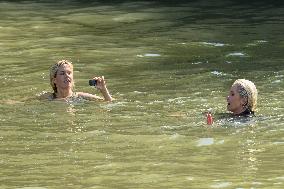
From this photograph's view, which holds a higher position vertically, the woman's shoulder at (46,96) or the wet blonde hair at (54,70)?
the wet blonde hair at (54,70)

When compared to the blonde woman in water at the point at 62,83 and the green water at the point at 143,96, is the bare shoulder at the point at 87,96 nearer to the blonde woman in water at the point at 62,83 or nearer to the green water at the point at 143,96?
the blonde woman in water at the point at 62,83

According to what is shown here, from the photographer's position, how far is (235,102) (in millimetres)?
14250

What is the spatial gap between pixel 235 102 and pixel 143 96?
183cm

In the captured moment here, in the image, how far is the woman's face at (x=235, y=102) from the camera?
46.5ft

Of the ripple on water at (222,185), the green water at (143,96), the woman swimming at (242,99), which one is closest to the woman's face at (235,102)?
the woman swimming at (242,99)

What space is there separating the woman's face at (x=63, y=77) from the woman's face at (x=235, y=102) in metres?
2.86

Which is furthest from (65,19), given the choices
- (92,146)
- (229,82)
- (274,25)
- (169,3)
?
(92,146)

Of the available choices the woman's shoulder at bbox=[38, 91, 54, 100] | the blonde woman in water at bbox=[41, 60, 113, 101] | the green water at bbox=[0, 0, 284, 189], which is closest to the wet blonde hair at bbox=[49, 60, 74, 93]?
the blonde woman in water at bbox=[41, 60, 113, 101]

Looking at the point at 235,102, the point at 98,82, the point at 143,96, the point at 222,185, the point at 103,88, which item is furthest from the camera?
the point at 143,96

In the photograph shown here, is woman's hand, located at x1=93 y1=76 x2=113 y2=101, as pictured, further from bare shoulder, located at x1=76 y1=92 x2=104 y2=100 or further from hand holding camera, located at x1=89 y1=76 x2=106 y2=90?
bare shoulder, located at x1=76 y1=92 x2=104 y2=100

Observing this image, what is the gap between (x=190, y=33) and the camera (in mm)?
21656

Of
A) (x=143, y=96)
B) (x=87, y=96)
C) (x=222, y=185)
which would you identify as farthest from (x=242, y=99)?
(x=222, y=185)

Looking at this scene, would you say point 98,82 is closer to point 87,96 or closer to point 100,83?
point 100,83

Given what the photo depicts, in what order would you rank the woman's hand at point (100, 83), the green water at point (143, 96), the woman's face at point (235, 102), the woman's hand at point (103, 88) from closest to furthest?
the green water at point (143, 96) → the woman's face at point (235, 102) → the woman's hand at point (103, 88) → the woman's hand at point (100, 83)
